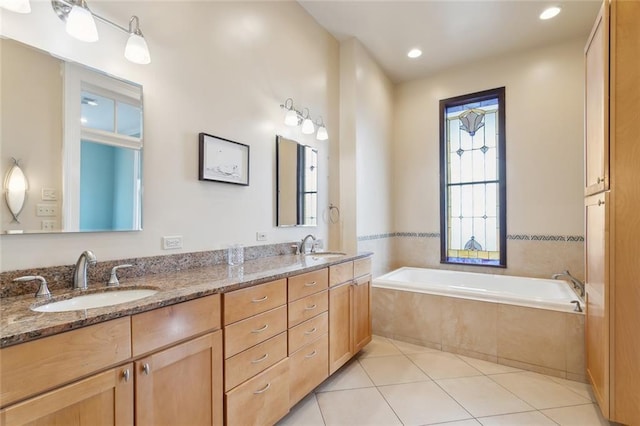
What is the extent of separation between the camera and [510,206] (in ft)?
11.8

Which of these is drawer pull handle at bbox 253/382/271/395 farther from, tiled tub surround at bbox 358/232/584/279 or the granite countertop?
tiled tub surround at bbox 358/232/584/279

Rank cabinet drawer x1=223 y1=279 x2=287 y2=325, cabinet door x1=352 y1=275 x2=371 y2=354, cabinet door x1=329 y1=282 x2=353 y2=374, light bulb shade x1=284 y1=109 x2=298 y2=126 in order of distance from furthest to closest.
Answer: light bulb shade x1=284 y1=109 x2=298 y2=126, cabinet door x1=352 y1=275 x2=371 y2=354, cabinet door x1=329 y1=282 x2=353 y2=374, cabinet drawer x1=223 y1=279 x2=287 y2=325

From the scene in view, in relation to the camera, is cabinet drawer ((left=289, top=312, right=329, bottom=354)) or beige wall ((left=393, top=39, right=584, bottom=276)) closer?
cabinet drawer ((left=289, top=312, right=329, bottom=354))

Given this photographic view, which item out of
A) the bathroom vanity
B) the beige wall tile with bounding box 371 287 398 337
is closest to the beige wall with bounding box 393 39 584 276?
the beige wall tile with bounding box 371 287 398 337

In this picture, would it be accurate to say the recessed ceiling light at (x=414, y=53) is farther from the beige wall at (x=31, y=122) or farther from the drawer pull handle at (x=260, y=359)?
the drawer pull handle at (x=260, y=359)

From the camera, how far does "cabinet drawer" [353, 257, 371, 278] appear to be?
2487 mm

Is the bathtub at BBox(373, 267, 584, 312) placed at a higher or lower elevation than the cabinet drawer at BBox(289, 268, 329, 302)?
lower

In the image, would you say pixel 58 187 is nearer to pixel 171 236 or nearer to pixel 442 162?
pixel 171 236

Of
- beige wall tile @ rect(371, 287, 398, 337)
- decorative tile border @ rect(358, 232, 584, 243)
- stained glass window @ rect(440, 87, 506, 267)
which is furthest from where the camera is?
stained glass window @ rect(440, 87, 506, 267)

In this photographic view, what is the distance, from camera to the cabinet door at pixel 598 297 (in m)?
1.71

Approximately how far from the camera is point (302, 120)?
2812 mm

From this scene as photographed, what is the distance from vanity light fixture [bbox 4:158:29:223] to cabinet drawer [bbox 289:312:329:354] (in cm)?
137

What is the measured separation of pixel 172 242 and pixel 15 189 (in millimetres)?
715

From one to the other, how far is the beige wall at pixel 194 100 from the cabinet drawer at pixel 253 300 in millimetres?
601
